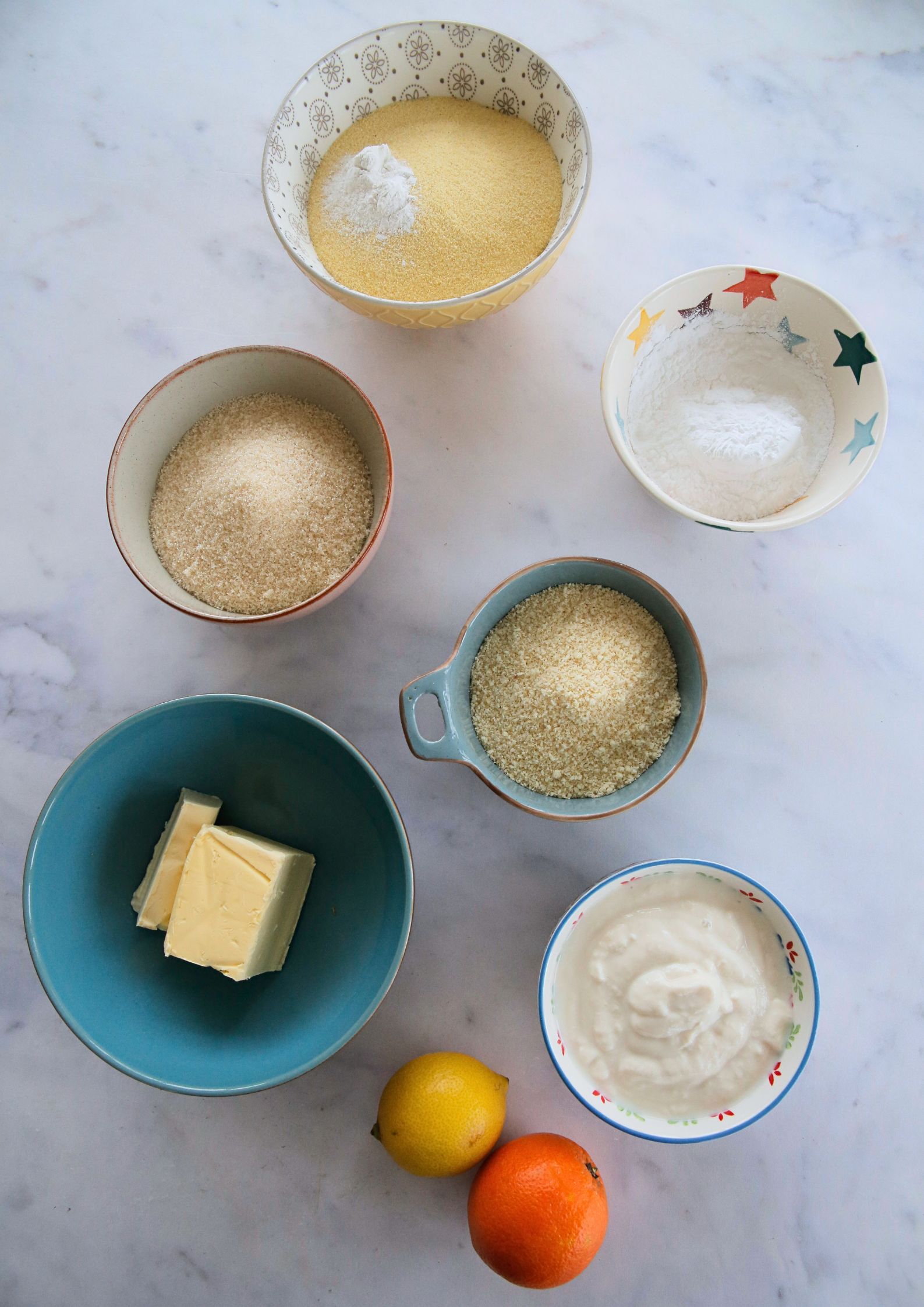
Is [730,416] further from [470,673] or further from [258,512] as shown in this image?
[258,512]

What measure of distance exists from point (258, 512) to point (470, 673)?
0.33m

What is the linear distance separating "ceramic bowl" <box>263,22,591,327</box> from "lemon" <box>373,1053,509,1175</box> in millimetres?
903

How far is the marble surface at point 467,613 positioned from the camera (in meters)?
1.06

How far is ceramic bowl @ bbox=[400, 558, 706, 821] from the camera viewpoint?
958 millimetres

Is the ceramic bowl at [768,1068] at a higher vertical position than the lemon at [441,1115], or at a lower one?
higher

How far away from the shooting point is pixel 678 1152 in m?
1.07

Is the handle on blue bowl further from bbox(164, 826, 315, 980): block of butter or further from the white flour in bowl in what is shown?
the white flour in bowl

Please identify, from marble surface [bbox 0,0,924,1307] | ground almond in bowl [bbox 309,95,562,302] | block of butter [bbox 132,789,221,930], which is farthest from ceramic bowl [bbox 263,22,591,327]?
block of butter [bbox 132,789,221,930]

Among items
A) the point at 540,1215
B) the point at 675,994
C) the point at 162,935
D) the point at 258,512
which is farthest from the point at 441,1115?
the point at 258,512

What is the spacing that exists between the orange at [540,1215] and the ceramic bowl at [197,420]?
0.71m

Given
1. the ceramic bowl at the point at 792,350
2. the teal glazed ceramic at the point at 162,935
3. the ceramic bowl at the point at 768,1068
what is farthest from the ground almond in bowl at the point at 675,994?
the ceramic bowl at the point at 792,350

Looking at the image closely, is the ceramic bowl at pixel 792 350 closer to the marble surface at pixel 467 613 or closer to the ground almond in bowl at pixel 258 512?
the marble surface at pixel 467 613

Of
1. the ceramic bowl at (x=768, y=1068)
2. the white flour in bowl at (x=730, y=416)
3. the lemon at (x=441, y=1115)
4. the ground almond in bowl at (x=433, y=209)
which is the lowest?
the lemon at (x=441, y=1115)

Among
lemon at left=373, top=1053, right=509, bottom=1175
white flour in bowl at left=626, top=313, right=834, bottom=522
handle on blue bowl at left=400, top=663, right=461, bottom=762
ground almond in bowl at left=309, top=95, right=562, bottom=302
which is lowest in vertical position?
lemon at left=373, top=1053, right=509, bottom=1175
